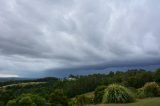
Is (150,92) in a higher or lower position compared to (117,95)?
higher

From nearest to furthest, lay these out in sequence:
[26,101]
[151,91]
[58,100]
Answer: [151,91] < [26,101] < [58,100]

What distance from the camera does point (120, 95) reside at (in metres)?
27.4

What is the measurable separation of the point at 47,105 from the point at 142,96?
35.0 feet

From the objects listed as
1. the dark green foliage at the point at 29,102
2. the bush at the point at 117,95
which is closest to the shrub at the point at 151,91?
the bush at the point at 117,95

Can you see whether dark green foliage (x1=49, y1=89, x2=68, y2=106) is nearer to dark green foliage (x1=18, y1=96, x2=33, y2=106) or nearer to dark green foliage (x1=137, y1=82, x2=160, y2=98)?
dark green foliage (x1=18, y1=96, x2=33, y2=106)

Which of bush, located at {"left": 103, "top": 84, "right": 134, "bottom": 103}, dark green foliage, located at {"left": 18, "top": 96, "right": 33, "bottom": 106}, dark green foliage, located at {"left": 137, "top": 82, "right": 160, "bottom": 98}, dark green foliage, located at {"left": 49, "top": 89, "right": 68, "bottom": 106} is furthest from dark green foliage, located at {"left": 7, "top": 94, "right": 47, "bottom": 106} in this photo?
dark green foliage, located at {"left": 137, "top": 82, "right": 160, "bottom": 98}

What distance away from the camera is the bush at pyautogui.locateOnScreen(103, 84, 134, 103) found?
89.4ft

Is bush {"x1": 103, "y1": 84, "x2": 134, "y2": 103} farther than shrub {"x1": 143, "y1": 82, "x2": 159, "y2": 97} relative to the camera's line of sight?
No

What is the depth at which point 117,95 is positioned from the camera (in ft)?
90.5

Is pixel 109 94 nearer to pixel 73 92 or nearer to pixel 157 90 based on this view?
pixel 157 90

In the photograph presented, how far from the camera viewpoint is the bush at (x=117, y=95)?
27.2 metres

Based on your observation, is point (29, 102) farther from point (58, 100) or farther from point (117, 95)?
point (117, 95)

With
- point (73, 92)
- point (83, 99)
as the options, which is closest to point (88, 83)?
point (73, 92)

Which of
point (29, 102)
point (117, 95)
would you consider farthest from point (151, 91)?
point (29, 102)
